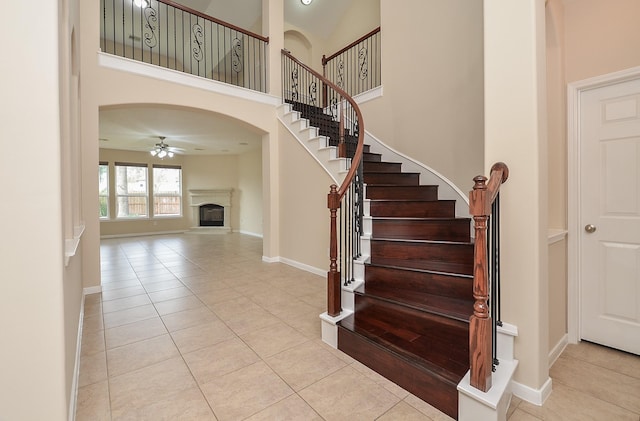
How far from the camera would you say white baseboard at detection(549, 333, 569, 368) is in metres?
1.97

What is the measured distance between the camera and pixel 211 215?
31.2 feet

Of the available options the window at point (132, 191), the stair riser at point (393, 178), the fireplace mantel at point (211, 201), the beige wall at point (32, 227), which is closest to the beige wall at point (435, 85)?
the stair riser at point (393, 178)

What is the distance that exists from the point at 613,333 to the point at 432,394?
1.67 metres

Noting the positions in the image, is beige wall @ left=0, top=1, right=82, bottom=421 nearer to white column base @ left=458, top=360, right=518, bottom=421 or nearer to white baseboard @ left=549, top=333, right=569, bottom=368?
white column base @ left=458, top=360, right=518, bottom=421

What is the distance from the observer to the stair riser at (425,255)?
2277 mm

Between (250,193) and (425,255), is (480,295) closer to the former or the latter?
(425,255)

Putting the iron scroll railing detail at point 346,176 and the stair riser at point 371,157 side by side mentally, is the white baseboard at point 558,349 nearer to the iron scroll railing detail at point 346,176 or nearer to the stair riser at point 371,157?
the iron scroll railing detail at point 346,176

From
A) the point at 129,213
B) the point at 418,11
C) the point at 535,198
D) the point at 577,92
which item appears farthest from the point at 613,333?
the point at 129,213

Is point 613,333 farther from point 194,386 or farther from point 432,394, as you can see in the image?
point 194,386

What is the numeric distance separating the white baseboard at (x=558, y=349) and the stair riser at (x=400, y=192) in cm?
183

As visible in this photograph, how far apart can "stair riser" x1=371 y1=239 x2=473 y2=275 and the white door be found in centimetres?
91

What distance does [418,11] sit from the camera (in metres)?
3.88

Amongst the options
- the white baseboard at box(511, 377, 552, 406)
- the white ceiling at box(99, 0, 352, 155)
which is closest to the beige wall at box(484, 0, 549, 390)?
the white baseboard at box(511, 377, 552, 406)

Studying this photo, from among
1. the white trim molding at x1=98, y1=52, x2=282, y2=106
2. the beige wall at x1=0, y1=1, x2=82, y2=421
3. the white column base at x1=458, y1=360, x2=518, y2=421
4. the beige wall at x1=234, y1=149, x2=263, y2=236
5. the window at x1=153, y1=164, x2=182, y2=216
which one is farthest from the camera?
the window at x1=153, y1=164, x2=182, y2=216
